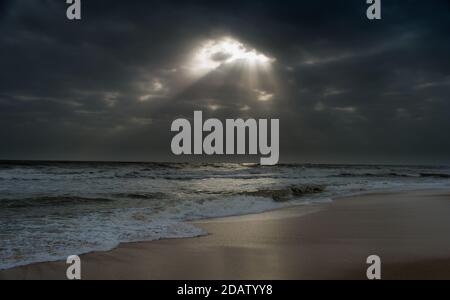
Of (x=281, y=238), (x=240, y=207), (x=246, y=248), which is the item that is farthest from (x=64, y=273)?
(x=240, y=207)

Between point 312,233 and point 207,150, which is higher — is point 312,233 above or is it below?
below

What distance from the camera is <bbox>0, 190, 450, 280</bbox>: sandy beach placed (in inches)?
175

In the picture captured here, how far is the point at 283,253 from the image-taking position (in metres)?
5.37

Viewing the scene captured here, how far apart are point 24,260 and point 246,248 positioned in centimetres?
320

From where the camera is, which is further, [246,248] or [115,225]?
[115,225]

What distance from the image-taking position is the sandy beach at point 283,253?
4.45 meters

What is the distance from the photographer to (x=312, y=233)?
687 centimetres
